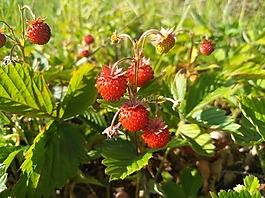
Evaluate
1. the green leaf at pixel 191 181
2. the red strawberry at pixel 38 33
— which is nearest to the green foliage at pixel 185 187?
the green leaf at pixel 191 181

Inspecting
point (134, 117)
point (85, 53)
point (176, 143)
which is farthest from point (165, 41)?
point (85, 53)

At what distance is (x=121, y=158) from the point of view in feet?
4.74

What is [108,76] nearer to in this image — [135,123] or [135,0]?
[135,123]

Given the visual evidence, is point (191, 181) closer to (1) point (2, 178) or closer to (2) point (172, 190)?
(2) point (172, 190)

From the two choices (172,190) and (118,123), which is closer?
(118,123)

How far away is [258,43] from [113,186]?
107 cm

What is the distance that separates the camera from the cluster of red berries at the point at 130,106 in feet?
4.16

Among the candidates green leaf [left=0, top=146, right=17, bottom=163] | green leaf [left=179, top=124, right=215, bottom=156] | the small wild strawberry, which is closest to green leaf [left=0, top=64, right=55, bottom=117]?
green leaf [left=0, top=146, right=17, bottom=163]

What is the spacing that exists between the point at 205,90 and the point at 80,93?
0.44 meters

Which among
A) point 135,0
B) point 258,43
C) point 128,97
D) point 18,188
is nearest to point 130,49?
point 258,43

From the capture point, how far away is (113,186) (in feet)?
5.78

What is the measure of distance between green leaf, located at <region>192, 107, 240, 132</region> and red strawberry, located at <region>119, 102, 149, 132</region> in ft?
1.09

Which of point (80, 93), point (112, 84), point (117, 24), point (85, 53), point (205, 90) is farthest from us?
point (117, 24)

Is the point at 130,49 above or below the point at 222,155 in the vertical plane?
above
